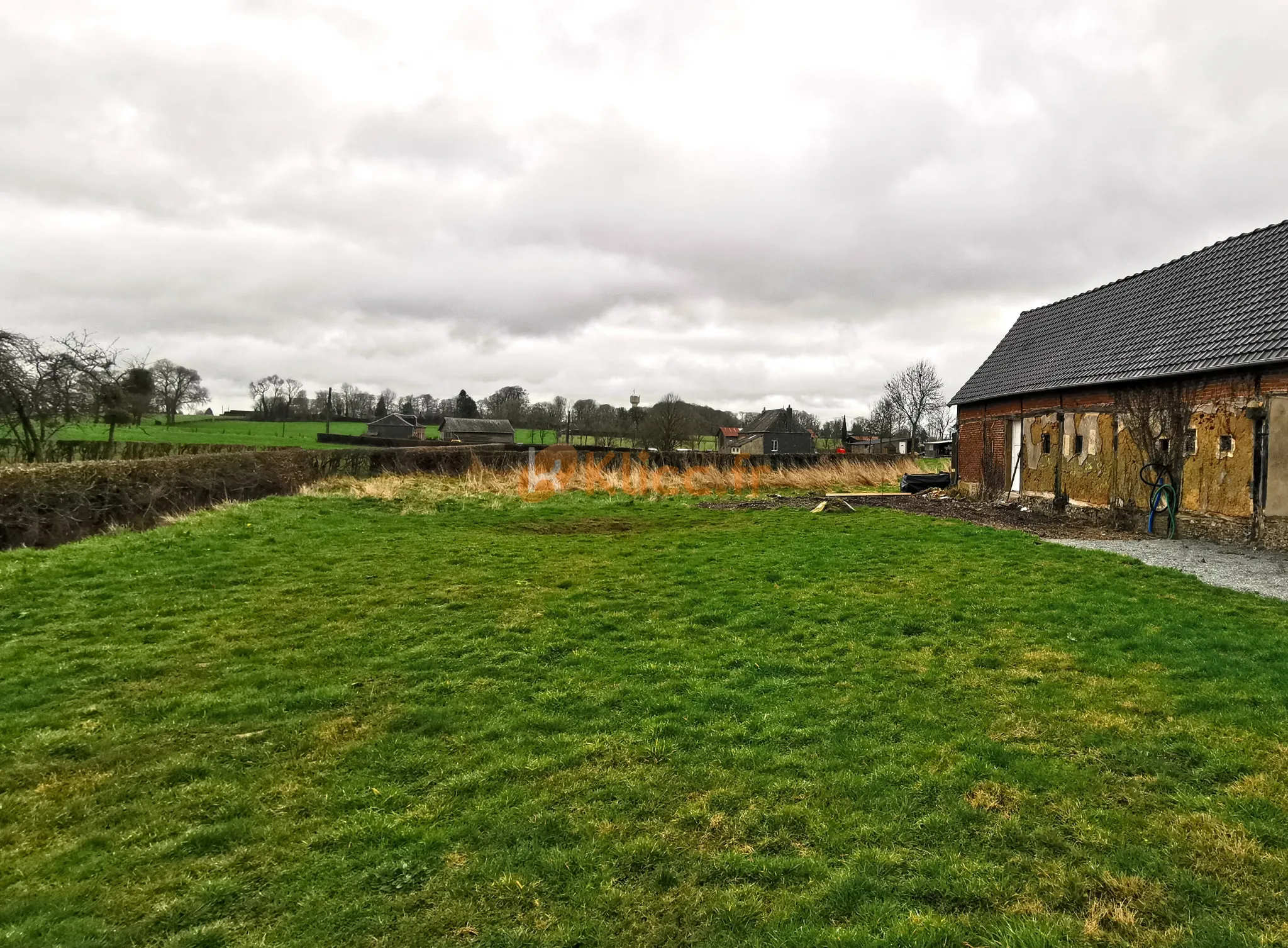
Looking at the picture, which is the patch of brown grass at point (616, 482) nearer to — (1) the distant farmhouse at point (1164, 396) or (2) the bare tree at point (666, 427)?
(1) the distant farmhouse at point (1164, 396)

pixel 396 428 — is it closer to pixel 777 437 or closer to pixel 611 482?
pixel 777 437

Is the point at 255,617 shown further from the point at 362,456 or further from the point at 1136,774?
the point at 362,456

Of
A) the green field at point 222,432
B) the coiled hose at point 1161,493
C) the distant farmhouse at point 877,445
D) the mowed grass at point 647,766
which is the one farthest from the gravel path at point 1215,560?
the green field at point 222,432

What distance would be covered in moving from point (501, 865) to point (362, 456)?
2383cm

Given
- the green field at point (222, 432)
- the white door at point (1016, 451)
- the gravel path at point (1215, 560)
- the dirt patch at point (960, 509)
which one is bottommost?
the gravel path at point (1215, 560)

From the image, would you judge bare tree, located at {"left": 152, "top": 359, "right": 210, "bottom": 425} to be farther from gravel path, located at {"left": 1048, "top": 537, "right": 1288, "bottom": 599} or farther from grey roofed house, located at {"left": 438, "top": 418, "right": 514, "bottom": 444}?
gravel path, located at {"left": 1048, "top": 537, "right": 1288, "bottom": 599}

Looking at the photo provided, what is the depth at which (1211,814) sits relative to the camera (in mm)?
3441

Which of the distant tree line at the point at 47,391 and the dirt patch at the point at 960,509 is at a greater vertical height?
the distant tree line at the point at 47,391

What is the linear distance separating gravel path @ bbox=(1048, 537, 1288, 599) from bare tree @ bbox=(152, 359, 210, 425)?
62.2 m

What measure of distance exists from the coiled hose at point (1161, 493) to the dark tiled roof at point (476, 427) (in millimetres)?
67876

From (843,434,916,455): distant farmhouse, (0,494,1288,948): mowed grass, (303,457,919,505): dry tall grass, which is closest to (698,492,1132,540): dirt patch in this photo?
(303,457,919,505): dry tall grass

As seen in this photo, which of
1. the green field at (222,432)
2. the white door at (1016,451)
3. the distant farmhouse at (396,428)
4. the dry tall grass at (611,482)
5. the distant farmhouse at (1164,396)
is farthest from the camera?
the distant farmhouse at (396,428)

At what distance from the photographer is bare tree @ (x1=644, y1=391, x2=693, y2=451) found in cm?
4884

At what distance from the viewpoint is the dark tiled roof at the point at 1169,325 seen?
13.0 meters
